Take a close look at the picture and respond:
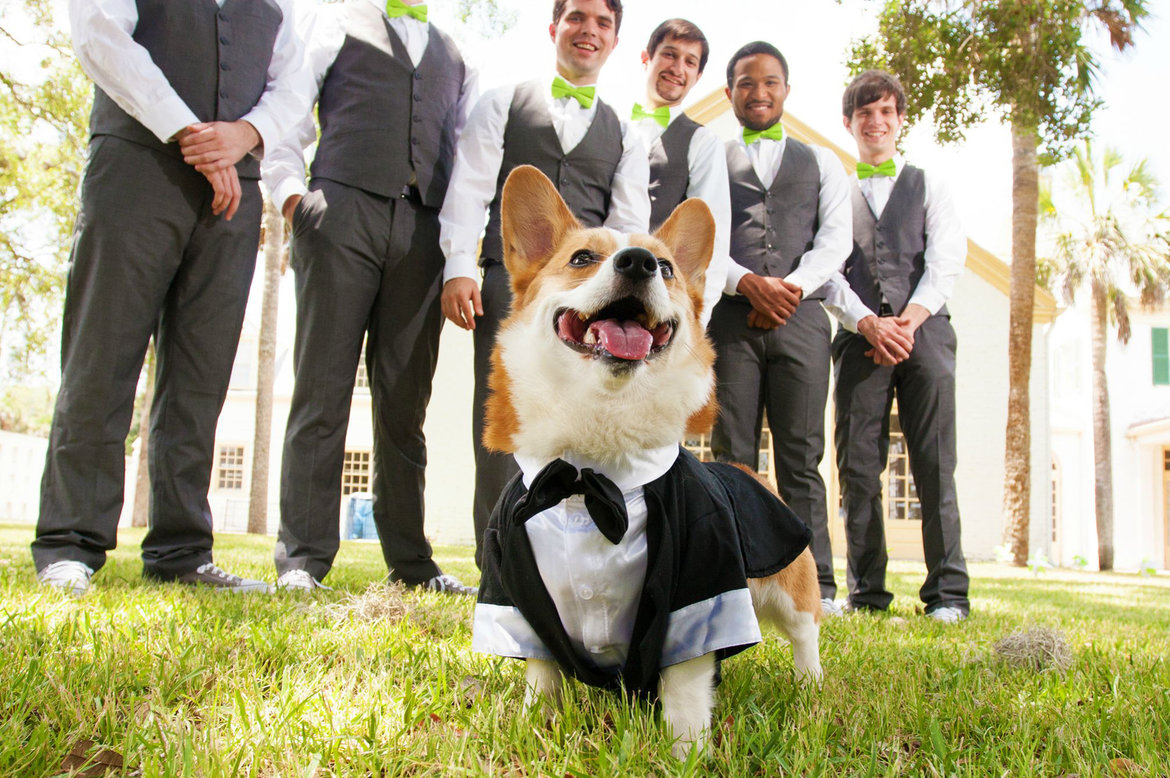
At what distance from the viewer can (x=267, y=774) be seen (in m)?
1.36

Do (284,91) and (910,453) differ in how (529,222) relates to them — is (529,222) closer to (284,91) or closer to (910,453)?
(284,91)

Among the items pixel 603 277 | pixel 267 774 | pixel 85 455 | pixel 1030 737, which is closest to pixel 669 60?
pixel 603 277

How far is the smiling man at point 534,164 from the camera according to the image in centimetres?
352

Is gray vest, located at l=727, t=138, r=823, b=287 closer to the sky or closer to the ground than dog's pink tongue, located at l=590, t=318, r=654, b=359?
closer to the sky

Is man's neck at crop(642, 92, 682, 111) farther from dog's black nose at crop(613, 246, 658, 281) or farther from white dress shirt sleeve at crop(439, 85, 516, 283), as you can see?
dog's black nose at crop(613, 246, 658, 281)

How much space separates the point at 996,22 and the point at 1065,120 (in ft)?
5.11

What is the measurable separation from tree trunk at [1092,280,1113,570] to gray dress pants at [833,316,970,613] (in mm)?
15843

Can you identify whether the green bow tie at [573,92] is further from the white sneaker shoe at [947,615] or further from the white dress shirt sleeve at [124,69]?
the white sneaker shoe at [947,615]

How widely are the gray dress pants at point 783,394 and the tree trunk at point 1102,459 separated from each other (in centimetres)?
1636

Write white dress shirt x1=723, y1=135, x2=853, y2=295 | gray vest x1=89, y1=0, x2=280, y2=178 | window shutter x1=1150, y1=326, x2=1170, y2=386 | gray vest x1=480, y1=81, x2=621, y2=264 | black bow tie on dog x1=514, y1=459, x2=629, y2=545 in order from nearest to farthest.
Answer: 1. black bow tie on dog x1=514, y1=459, x2=629, y2=545
2. gray vest x1=89, y1=0, x2=280, y2=178
3. gray vest x1=480, y1=81, x2=621, y2=264
4. white dress shirt x1=723, y1=135, x2=853, y2=295
5. window shutter x1=1150, y1=326, x2=1170, y2=386

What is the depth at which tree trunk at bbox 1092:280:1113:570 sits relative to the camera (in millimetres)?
17312

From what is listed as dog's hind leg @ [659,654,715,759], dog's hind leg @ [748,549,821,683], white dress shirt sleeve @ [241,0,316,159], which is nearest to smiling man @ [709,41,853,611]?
dog's hind leg @ [748,549,821,683]

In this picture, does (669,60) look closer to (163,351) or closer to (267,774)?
(163,351)

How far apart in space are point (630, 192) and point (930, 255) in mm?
1752
